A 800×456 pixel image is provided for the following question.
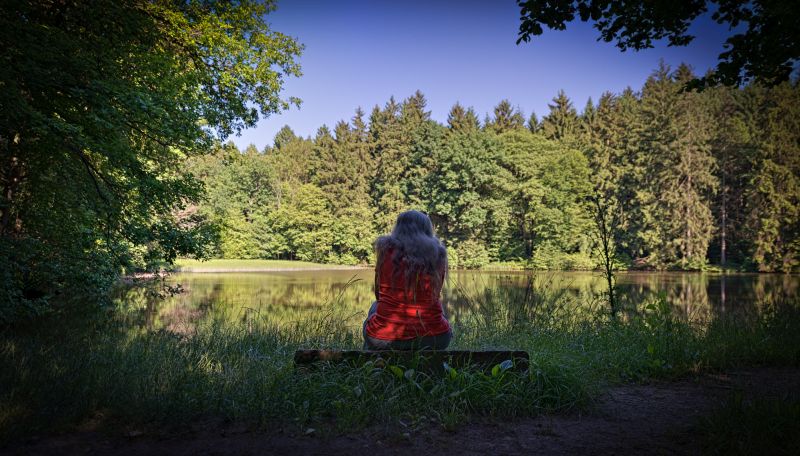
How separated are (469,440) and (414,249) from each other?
4.41 ft

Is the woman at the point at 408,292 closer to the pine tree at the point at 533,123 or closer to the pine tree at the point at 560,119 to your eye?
the pine tree at the point at 560,119

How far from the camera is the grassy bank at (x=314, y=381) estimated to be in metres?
3.01

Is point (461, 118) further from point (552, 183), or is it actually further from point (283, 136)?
point (283, 136)

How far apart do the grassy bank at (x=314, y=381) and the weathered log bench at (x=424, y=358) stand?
0.07 metres

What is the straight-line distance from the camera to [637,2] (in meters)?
4.36

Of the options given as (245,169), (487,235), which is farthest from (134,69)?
(245,169)

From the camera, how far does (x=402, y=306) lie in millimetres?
3523

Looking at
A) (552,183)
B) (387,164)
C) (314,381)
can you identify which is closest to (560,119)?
(552,183)

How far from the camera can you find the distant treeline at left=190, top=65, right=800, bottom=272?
31.8m

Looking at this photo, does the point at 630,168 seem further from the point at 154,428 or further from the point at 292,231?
the point at 154,428

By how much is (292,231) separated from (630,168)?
29.4 m

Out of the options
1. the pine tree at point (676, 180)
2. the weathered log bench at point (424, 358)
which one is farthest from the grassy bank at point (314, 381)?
the pine tree at point (676, 180)

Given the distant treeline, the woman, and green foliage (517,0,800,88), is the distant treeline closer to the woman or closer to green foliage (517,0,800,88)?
green foliage (517,0,800,88)

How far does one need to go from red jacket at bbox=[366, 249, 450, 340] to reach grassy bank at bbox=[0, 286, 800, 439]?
0.98ft
